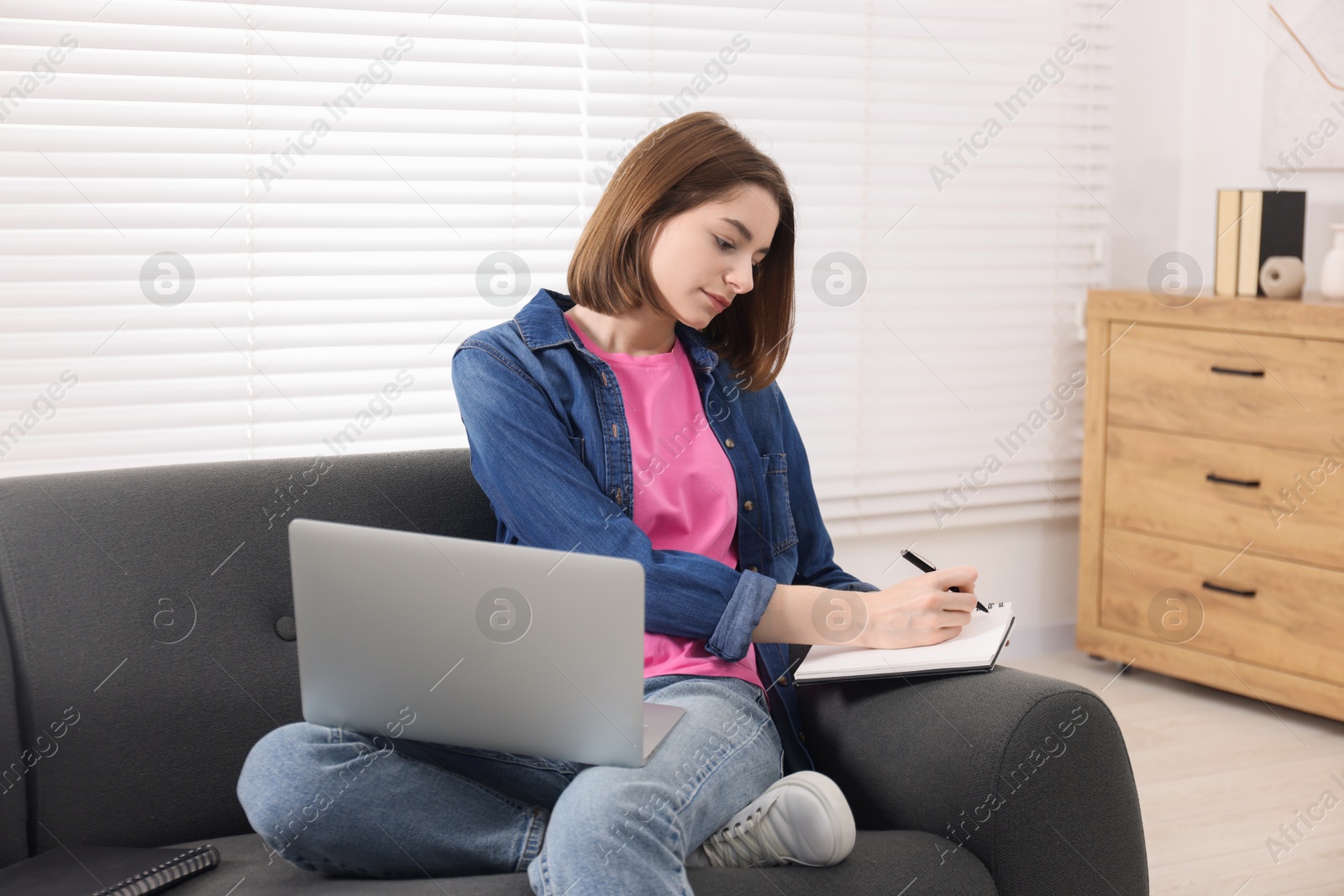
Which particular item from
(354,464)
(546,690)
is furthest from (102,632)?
(546,690)

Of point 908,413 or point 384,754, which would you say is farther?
point 908,413

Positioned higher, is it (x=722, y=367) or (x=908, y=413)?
(x=722, y=367)

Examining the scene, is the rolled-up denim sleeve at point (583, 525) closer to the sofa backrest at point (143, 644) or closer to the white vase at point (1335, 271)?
the sofa backrest at point (143, 644)

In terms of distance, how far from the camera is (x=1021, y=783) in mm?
1286

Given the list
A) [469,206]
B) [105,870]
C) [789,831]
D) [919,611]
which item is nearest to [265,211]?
[469,206]

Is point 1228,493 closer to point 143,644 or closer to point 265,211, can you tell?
point 265,211

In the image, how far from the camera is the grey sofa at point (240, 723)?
50.8 inches

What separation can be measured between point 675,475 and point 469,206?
1.21 meters

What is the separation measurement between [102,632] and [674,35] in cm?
184

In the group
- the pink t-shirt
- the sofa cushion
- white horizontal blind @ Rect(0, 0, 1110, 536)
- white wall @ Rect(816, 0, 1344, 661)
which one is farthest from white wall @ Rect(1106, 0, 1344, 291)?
the sofa cushion

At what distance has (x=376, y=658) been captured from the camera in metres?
1.15

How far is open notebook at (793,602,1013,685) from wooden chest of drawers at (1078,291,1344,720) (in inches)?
59.5

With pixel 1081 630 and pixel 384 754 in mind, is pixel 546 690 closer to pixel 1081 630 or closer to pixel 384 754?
pixel 384 754

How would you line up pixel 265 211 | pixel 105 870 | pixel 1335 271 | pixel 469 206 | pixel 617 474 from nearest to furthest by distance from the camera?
pixel 105 870, pixel 617 474, pixel 265 211, pixel 469 206, pixel 1335 271
